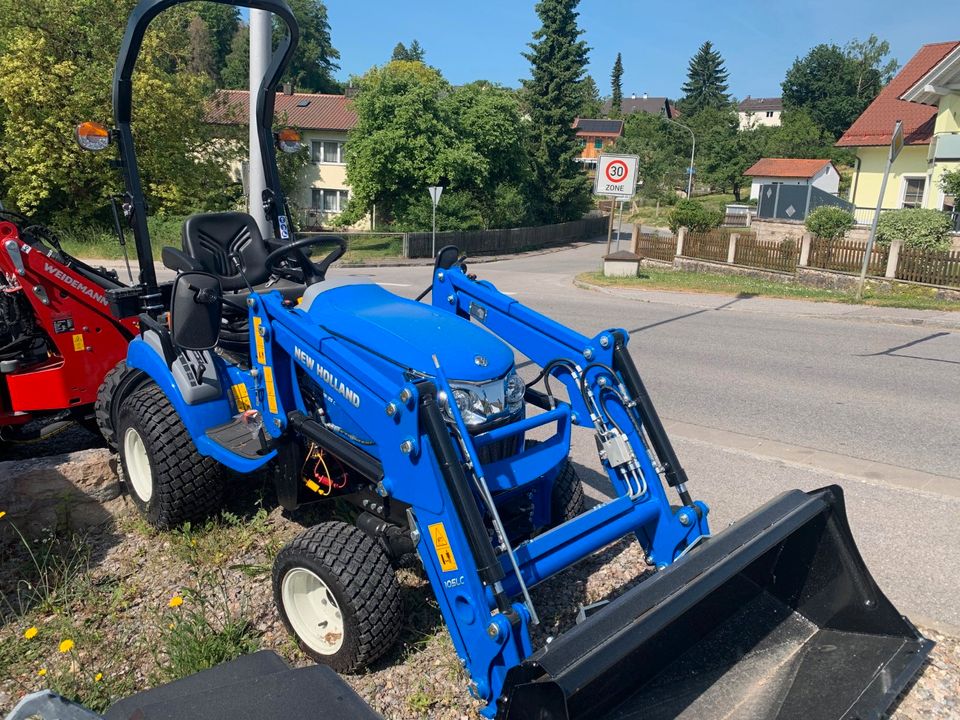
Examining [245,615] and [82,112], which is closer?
[245,615]

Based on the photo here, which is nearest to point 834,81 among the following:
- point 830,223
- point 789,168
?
point 789,168

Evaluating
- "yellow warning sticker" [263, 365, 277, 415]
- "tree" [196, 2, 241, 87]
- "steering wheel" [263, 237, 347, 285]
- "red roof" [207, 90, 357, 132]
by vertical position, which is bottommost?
"yellow warning sticker" [263, 365, 277, 415]

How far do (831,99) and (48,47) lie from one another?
71606 mm

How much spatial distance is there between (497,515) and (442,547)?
23 cm

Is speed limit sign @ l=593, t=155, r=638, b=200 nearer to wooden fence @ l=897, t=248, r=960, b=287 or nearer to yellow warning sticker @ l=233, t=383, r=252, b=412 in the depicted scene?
wooden fence @ l=897, t=248, r=960, b=287

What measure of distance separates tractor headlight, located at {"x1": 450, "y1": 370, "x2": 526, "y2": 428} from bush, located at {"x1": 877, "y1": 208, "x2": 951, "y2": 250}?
18544 mm

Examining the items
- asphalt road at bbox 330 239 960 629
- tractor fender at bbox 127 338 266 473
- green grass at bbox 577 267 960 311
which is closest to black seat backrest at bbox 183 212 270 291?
tractor fender at bbox 127 338 266 473

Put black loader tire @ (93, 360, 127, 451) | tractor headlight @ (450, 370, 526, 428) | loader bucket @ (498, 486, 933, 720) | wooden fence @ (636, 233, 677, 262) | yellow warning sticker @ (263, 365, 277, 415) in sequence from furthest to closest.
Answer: wooden fence @ (636, 233, 677, 262), black loader tire @ (93, 360, 127, 451), yellow warning sticker @ (263, 365, 277, 415), tractor headlight @ (450, 370, 526, 428), loader bucket @ (498, 486, 933, 720)

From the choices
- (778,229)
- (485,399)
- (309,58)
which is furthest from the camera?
(309,58)

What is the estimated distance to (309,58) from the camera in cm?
6962

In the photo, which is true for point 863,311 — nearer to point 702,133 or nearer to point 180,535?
point 180,535

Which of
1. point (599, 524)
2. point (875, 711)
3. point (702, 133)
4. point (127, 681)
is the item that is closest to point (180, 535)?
point (127, 681)

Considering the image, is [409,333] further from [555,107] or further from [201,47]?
[201,47]

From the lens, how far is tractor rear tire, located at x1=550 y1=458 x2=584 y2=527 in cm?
391
